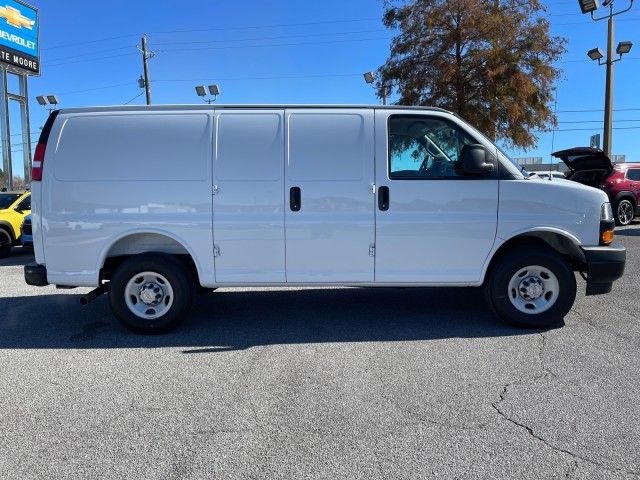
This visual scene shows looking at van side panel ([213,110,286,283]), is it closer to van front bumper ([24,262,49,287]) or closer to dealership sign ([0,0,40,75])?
van front bumper ([24,262,49,287])

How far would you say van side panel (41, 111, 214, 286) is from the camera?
4.86 meters

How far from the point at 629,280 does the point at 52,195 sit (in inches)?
297

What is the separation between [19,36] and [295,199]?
2928 cm

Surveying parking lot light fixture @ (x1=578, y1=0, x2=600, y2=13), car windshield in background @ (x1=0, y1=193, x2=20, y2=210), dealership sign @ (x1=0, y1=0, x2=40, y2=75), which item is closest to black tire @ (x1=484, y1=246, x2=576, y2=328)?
car windshield in background @ (x1=0, y1=193, x2=20, y2=210)

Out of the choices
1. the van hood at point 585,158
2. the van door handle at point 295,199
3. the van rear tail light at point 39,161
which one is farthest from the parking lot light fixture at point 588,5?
the van rear tail light at point 39,161

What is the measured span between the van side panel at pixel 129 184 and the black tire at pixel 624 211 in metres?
13.3

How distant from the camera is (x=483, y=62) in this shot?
1708 cm

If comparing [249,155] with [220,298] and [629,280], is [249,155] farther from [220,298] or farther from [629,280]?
[629,280]

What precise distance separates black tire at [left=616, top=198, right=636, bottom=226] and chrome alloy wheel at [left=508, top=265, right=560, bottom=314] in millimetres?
11015

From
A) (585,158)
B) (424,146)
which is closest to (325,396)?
(424,146)

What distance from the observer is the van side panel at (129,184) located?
486 cm

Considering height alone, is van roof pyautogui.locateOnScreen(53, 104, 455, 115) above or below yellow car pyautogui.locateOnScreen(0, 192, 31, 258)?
above

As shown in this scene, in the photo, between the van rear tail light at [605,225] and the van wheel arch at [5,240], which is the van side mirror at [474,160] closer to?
the van rear tail light at [605,225]

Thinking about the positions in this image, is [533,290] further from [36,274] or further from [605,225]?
[36,274]
